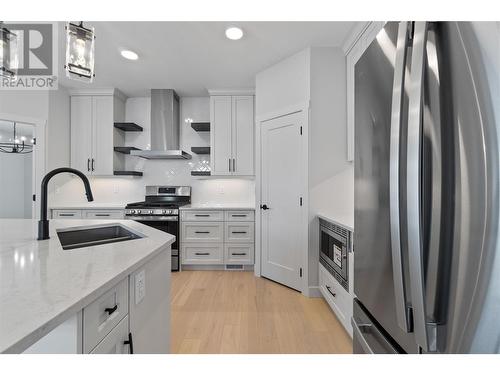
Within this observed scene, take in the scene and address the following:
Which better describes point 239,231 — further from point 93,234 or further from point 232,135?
point 93,234

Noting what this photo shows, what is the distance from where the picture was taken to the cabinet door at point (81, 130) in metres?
3.97

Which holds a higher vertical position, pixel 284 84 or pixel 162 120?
pixel 284 84

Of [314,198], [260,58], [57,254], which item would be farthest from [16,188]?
[314,198]

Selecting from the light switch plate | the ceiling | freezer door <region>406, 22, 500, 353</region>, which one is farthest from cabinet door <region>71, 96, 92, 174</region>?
freezer door <region>406, 22, 500, 353</region>

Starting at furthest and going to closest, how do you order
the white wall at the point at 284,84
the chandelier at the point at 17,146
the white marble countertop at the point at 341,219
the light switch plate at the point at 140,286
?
the chandelier at the point at 17,146 < the white wall at the point at 284,84 < the white marble countertop at the point at 341,219 < the light switch plate at the point at 140,286

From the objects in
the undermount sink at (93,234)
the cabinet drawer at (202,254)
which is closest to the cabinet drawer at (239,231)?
the cabinet drawer at (202,254)

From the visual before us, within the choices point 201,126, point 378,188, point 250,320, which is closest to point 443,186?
point 378,188

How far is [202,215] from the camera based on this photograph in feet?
11.9

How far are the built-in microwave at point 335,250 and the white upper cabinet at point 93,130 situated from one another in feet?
11.1

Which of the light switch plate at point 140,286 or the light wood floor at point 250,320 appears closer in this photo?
the light switch plate at point 140,286

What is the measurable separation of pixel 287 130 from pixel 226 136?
3.87 feet

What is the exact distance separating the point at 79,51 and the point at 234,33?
1.57 metres

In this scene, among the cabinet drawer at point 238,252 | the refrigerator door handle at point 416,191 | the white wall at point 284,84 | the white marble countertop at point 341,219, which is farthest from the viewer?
the cabinet drawer at point 238,252

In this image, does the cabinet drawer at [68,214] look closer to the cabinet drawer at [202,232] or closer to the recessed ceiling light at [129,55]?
the cabinet drawer at [202,232]
